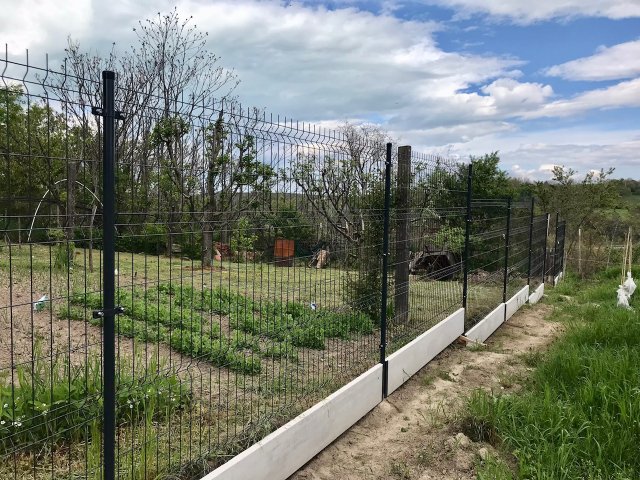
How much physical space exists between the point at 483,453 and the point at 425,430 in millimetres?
649

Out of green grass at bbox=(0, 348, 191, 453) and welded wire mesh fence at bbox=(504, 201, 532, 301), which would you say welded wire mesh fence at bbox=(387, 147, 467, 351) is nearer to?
welded wire mesh fence at bbox=(504, 201, 532, 301)

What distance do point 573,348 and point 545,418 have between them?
6.64 ft

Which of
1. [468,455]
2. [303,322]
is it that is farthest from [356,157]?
[468,455]

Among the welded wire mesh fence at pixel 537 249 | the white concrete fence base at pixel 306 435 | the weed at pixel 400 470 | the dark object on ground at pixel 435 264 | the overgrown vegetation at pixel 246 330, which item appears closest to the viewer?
the white concrete fence base at pixel 306 435

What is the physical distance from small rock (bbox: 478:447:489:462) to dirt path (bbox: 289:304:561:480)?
38mm

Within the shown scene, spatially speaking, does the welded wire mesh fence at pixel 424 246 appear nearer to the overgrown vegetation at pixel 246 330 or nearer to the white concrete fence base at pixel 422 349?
the white concrete fence base at pixel 422 349

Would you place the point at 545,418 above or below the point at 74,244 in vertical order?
below

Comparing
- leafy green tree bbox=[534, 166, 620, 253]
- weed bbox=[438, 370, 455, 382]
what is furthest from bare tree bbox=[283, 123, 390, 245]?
leafy green tree bbox=[534, 166, 620, 253]

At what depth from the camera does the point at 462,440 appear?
403 cm

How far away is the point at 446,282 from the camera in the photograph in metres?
6.76

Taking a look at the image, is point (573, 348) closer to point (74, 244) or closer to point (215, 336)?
point (215, 336)

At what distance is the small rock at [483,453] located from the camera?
3.77m

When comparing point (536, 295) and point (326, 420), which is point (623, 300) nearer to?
point (536, 295)

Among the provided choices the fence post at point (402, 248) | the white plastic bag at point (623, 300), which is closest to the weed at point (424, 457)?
the fence post at point (402, 248)
